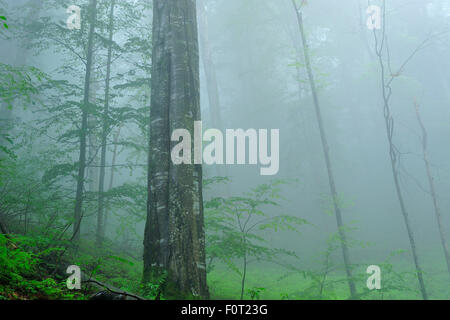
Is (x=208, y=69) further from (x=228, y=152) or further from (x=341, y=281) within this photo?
(x=341, y=281)

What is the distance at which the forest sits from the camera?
3338 mm

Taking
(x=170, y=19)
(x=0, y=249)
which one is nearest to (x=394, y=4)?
(x=170, y=19)

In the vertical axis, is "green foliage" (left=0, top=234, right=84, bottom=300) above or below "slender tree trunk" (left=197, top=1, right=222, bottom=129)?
below

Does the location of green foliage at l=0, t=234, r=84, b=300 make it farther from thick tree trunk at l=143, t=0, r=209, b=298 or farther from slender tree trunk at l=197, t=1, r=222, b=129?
slender tree trunk at l=197, t=1, r=222, b=129

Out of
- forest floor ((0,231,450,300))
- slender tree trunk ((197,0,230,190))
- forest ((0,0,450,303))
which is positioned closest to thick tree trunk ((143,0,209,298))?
forest ((0,0,450,303))

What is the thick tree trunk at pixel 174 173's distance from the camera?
116 inches

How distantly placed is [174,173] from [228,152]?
18.5m

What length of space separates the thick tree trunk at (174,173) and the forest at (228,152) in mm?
19

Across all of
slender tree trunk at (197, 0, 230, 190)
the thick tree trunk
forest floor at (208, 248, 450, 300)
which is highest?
slender tree trunk at (197, 0, 230, 190)

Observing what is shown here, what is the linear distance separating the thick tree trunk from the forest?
0.02m

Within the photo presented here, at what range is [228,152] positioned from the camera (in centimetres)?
2161

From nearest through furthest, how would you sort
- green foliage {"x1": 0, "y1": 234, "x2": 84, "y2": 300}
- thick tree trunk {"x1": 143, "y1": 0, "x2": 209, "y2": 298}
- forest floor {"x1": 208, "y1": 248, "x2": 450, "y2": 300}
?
1. green foliage {"x1": 0, "y1": 234, "x2": 84, "y2": 300}
2. thick tree trunk {"x1": 143, "y1": 0, "x2": 209, "y2": 298}
3. forest floor {"x1": 208, "y1": 248, "x2": 450, "y2": 300}

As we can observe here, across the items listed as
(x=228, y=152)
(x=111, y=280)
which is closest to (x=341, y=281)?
(x=111, y=280)

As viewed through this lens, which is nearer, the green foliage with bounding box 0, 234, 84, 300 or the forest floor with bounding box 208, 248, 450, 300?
the green foliage with bounding box 0, 234, 84, 300
